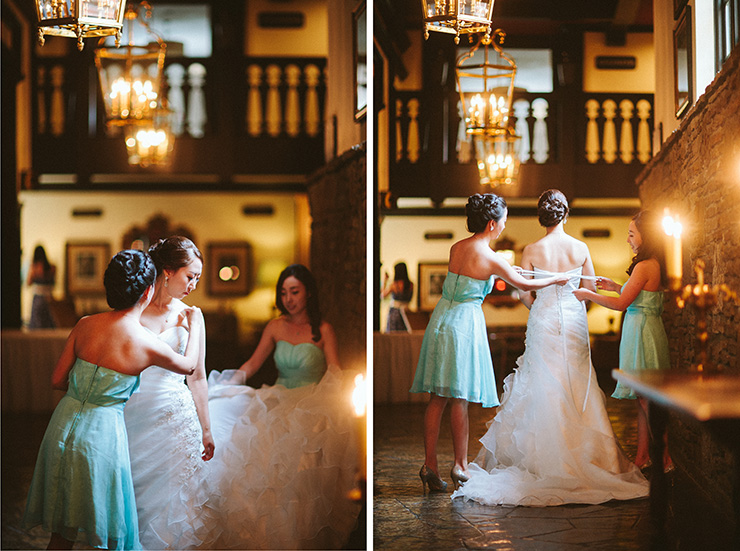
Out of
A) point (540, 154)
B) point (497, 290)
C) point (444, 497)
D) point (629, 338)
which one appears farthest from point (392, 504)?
point (540, 154)

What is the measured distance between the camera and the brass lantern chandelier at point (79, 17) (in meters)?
3.35

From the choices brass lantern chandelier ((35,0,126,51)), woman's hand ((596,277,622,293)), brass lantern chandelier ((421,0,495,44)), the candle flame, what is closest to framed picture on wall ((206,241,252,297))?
the candle flame

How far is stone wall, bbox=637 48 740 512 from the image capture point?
10.6 feet

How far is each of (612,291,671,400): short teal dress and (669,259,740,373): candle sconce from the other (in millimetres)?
90

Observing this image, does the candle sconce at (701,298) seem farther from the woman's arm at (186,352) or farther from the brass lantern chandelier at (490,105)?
the woman's arm at (186,352)

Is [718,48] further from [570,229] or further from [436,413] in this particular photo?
[436,413]

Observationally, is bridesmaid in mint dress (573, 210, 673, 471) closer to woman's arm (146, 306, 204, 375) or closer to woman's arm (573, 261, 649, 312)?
woman's arm (573, 261, 649, 312)

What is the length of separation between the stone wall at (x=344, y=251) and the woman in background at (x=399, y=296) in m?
0.19

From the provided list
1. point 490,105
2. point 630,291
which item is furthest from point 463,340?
point 490,105

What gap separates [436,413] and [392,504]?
537mm

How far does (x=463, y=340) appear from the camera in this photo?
378 centimetres

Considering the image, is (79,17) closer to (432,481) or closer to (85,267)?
(432,481)

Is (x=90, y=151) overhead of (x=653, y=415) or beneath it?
overhead

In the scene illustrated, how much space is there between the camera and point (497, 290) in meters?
3.77
